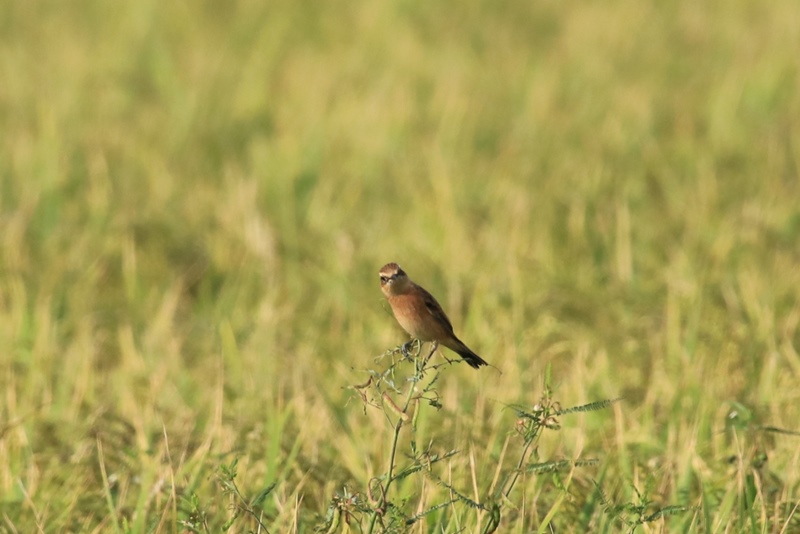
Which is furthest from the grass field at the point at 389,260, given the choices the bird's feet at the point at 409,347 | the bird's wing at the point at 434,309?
the bird's wing at the point at 434,309

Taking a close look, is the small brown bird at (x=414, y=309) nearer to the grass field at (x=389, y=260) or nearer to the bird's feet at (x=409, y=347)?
the bird's feet at (x=409, y=347)

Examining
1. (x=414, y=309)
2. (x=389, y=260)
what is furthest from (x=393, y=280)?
(x=389, y=260)

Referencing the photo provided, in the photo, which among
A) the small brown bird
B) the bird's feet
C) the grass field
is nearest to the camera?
the bird's feet

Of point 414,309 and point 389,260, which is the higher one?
point 389,260

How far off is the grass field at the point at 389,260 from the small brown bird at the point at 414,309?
0.15 m

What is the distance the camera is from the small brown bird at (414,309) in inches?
106

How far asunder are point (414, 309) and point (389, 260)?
9.19ft

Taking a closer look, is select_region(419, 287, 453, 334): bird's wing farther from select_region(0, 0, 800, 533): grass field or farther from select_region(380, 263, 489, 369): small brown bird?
select_region(0, 0, 800, 533): grass field

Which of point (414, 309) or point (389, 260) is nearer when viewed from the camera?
point (414, 309)

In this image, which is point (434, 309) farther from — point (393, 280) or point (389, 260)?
point (389, 260)

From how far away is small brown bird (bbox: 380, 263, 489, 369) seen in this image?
2682mm

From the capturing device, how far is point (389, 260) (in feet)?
18.0

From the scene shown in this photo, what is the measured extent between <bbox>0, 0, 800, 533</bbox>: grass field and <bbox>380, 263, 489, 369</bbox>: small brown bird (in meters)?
0.15

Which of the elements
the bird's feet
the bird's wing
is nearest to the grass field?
the bird's feet
